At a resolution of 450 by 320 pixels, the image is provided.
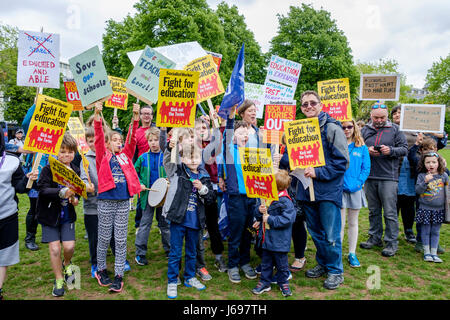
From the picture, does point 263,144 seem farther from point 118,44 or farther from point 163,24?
point 118,44

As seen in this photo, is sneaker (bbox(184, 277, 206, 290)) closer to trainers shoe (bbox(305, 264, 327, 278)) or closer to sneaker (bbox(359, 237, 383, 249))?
trainers shoe (bbox(305, 264, 327, 278))

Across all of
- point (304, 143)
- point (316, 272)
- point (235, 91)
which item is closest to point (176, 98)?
point (235, 91)

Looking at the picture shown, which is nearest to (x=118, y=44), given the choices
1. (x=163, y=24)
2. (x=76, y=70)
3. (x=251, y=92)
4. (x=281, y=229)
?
(x=163, y=24)

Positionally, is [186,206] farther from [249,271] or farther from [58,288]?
[58,288]

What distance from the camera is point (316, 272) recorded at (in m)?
4.96

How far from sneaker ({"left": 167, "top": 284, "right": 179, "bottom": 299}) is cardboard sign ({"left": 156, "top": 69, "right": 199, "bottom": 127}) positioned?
2.23m

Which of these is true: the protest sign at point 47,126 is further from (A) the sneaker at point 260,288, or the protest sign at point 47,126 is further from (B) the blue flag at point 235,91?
(A) the sneaker at point 260,288

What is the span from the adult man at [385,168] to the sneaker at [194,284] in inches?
139

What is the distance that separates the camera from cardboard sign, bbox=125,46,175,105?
195 inches

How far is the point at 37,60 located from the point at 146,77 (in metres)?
1.64

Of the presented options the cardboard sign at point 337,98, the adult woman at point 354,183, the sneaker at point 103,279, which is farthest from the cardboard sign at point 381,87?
the sneaker at point 103,279

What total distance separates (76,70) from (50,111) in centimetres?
67

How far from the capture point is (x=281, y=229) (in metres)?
4.31

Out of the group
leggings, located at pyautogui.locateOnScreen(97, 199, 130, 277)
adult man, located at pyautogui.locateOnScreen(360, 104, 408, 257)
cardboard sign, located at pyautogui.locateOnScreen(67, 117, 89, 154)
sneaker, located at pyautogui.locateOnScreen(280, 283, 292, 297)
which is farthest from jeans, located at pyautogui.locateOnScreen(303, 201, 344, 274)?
cardboard sign, located at pyautogui.locateOnScreen(67, 117, 89, 154)
